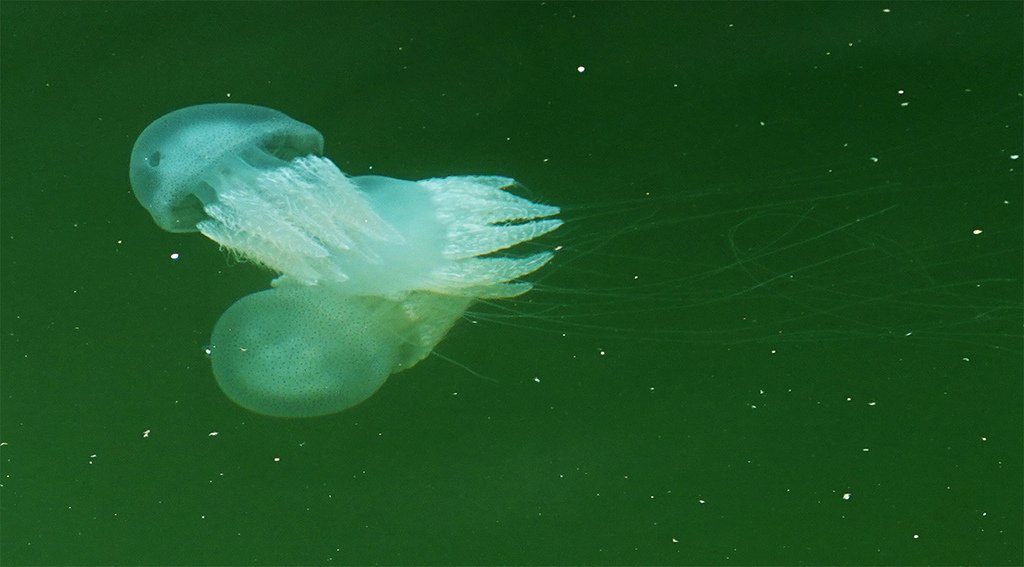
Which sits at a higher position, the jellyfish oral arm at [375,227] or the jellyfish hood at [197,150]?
the jellyfish hood at [197,150]

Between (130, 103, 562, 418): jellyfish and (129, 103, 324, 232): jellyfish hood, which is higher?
(129, 103, 324, 232): jellyfish hood

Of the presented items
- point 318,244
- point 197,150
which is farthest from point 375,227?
point 197,150

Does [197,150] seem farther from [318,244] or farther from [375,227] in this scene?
[375,227]

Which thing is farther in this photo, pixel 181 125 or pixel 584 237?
pixel 584 237

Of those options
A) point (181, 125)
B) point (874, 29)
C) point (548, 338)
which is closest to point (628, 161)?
point (548, 338)

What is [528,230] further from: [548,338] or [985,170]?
[985,170]

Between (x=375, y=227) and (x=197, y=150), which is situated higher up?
(x=197, y=150)

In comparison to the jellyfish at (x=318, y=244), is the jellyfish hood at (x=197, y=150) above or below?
above
